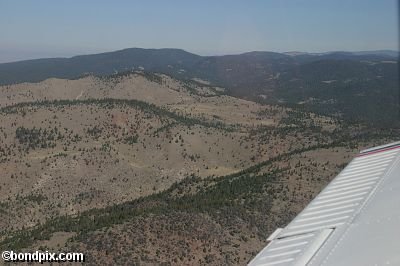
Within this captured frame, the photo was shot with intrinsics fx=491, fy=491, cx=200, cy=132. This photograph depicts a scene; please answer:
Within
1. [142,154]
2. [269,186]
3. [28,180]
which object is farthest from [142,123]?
[269,186]

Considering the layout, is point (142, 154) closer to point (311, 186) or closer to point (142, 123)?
point (142, 123)

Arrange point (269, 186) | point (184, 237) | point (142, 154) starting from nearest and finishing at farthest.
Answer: point (184, 237) < point (269, 186) < point (142, 154)

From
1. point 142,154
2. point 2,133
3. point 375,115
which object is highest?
point 2,133

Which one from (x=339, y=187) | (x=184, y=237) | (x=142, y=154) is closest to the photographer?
(x=339, y=187)

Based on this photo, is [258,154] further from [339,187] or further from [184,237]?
[339,187]

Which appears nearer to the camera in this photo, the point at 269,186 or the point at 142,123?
the point at 269,186

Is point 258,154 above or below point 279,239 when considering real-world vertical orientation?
below

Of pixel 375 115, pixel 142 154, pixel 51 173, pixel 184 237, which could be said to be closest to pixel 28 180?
pixel 51 173
